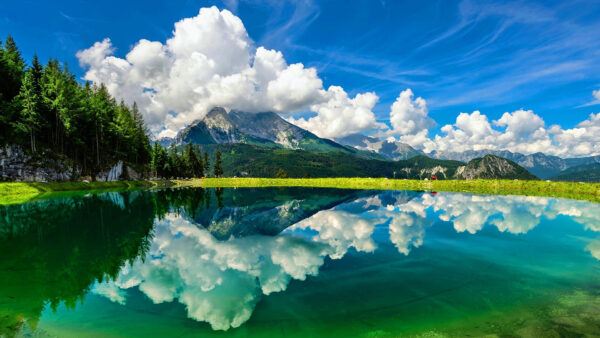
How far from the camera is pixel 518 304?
32.3 ft

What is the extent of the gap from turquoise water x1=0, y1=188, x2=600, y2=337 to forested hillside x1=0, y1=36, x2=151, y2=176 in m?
55.3

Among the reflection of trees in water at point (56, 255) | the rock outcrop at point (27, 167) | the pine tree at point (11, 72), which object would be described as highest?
the pine tree at point (11, 72)

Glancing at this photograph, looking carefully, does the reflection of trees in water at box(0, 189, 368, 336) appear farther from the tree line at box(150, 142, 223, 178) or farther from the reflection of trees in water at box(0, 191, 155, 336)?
the tree line at box(150, 142, 223, 178)

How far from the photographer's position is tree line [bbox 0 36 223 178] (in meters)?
61.7

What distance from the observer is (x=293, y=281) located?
1197cm

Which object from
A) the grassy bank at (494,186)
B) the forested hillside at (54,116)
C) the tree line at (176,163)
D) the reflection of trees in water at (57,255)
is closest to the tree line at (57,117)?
the forested hillside at (54,116)

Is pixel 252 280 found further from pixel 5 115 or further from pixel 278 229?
pixel 5 115

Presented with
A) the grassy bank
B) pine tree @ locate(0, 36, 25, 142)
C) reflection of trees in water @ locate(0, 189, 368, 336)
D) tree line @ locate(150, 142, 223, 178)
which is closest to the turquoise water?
reflection of trees in water @ locate(0, 189, 368, 336)

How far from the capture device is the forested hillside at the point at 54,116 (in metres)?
61.5

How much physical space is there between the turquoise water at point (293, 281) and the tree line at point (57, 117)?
55415mm

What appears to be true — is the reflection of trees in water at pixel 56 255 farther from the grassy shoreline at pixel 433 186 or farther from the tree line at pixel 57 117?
the tree line at pixel 57 117

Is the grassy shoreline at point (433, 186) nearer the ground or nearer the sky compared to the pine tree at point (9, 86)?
nearer the ground

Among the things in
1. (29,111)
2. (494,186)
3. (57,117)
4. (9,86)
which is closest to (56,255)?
(29,111)

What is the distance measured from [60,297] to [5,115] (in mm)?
75679
